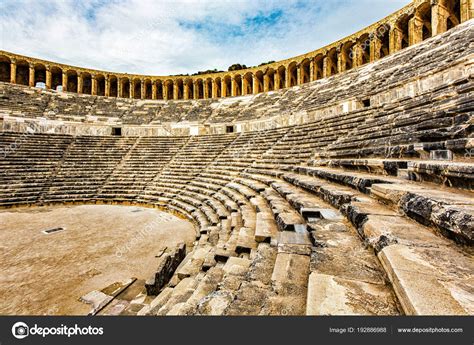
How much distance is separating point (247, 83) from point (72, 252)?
2260 cm

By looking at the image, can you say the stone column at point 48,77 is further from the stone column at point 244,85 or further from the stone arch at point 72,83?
the stone column at point 244,85

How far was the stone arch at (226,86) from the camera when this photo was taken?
23.5 m

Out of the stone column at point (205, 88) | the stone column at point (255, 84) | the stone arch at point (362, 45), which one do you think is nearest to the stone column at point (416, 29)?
the stone arch at point (362, 45)

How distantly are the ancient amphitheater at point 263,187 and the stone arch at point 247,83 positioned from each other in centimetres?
93

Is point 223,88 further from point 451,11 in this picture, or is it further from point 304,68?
point 451,11

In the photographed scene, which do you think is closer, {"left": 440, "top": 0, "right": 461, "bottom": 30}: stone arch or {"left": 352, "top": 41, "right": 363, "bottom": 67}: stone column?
{"left": 440, "top": 0, "right": 461, "bottom": 30}: stone arch

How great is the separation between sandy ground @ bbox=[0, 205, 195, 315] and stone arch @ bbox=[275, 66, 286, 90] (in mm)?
18433

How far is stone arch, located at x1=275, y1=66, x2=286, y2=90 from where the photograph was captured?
845 inches

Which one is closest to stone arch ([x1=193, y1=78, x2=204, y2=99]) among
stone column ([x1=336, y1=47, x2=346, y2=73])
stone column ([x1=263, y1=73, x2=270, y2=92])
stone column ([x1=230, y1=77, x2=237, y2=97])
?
stone column ([x1=230, y1=77, x2=237, y2=97])

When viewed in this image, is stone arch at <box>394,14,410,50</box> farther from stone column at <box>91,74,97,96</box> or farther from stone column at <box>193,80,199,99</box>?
stone column at <box>91,74,97,96</box>

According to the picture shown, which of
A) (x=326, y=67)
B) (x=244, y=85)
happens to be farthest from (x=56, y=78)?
(x=326, y=67)
